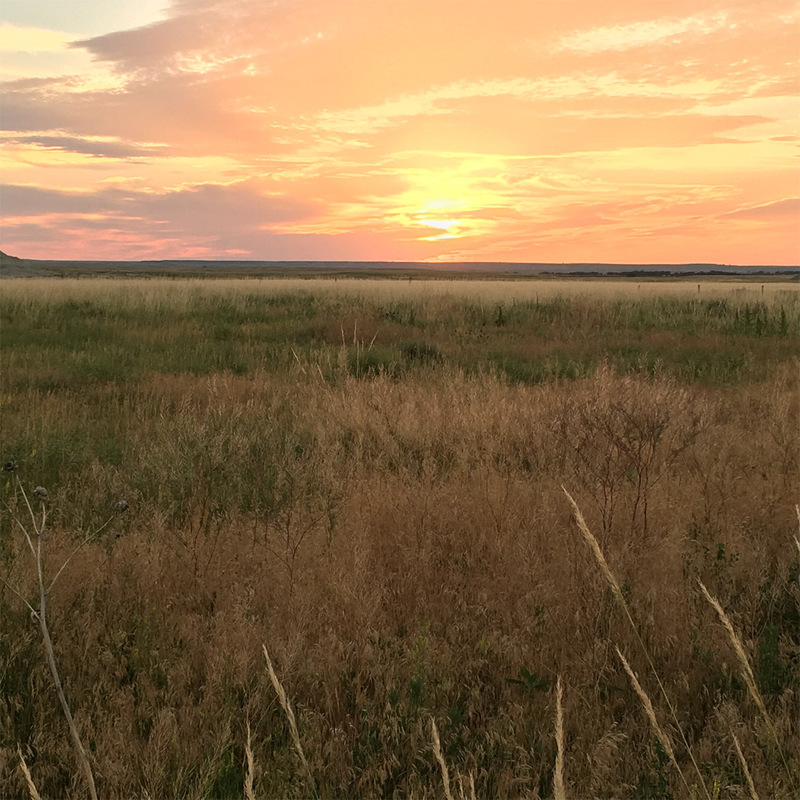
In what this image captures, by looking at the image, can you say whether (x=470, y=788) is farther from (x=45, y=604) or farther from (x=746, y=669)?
(x=45, y=604)

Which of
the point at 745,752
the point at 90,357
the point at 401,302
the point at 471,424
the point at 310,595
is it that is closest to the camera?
the point at 745,752

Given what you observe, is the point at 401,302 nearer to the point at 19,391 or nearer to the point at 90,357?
the point at 90,357

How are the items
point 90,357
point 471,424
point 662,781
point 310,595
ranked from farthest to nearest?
point 90,357 → point 471,424 → point 310,595 → point 662,781

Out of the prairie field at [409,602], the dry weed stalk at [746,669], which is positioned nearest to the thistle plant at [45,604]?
the prairie field at [409,602]

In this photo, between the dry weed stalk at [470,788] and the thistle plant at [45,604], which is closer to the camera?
the dry weed stalk at [470,788]

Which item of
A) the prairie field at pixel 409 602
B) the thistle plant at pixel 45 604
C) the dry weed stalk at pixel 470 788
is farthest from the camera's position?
the prairie field at pixel 409 602

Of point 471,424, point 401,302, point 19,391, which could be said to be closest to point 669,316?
point 401,302

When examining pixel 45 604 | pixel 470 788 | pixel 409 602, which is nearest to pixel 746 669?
pixel 470 788

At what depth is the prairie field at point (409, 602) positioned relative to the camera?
82.7 inches

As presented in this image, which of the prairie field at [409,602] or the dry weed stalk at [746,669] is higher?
the dry weed stalk at [746,669]

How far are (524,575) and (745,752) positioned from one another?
4.00ft

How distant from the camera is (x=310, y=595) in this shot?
301cm

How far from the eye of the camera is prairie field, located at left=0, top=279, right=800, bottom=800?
210 cm

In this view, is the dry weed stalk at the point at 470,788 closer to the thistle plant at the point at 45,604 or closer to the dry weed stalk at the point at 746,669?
the dry weed stalk at the point at 746,669
